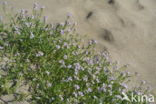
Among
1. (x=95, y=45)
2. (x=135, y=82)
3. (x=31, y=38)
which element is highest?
(x=31, y=38)

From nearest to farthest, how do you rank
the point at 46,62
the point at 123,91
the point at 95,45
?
1. the point at 123,91
2. the point at 46,62
3. the point at 95,45

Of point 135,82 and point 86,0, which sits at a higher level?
point 86,0

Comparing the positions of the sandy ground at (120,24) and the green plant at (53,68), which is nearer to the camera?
the green plant at (53,68)

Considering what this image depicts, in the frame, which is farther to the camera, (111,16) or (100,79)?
(111,16)

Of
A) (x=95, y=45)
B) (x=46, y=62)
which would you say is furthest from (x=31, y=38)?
(x=95, y=45)

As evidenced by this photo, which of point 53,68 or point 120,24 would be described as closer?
point 53,68

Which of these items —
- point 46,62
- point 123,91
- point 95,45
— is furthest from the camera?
point 95,45

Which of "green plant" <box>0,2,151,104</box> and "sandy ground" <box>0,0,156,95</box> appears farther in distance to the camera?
"sandy ground" <box>0,0,156,95</box>

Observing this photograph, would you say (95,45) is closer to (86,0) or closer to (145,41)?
(145,41)
